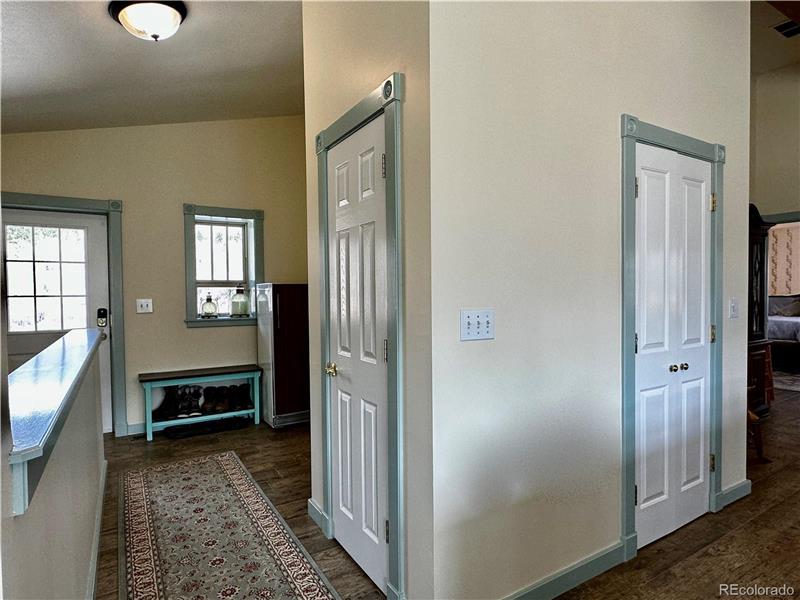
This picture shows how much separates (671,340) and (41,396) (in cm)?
268

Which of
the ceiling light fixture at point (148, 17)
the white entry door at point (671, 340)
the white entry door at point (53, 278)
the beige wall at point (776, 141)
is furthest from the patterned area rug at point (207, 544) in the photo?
the beige wall at point (776, 141)

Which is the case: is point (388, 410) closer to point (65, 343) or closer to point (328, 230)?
point (328, 230)

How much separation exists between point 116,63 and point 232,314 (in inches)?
98.2

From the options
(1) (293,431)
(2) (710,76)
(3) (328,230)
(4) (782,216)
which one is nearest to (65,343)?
(3) (328,230)

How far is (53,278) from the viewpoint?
13.2 ft

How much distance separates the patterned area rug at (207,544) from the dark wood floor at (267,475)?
56 mm

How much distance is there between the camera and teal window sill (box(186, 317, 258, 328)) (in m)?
4.55

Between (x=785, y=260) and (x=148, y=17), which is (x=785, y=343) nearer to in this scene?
(x=785, y=260)

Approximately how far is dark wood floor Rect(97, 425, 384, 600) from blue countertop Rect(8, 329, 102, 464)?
105cm

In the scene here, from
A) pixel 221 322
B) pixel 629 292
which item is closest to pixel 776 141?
pixel 629 292

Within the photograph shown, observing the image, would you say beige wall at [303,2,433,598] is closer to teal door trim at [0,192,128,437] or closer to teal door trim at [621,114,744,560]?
teal door trim at [621,114,744,560]

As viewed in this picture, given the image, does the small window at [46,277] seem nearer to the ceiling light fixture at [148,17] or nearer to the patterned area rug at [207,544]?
the patterned area rug at [207,544]

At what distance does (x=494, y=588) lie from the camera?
1.83 m

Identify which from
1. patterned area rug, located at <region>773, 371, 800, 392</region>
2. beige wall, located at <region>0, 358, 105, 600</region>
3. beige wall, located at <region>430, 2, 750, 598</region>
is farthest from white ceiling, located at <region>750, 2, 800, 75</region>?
beige wall, located at <region>0, 358, 105, 600</region>
